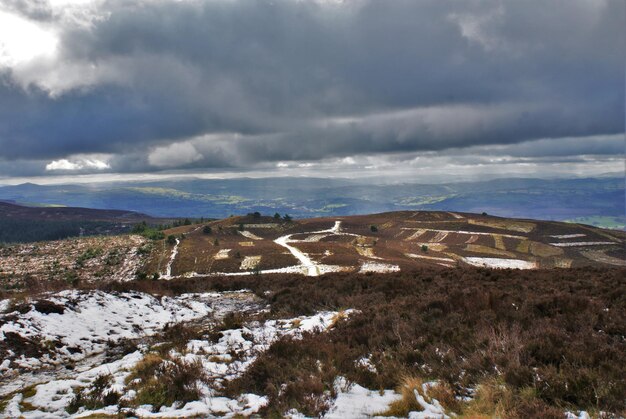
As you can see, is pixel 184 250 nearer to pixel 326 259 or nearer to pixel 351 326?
pixel 326 259

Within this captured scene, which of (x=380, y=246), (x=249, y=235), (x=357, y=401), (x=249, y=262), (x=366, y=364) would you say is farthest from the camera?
(x=249, y=235)

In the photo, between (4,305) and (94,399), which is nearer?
(94,399)

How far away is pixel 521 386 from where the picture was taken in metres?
6.68

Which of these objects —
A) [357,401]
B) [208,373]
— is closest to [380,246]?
[208,373]

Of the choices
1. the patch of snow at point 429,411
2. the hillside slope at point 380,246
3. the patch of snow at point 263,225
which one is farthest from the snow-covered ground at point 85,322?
the patch of snow at point 263,225

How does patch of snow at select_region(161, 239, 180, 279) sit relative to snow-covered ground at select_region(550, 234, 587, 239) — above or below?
above

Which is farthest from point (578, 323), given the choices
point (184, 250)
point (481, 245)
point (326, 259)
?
point (481, 245)

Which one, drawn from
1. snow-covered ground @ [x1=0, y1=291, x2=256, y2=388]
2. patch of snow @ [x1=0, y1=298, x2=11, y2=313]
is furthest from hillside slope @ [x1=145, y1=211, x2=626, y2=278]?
patch of snow @ [x1=0, y1=298, x2=11, y2=313]

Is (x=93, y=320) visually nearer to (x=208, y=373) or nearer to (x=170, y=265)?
(x=208, y=373)

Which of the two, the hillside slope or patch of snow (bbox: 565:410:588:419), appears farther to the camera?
the hillside slope

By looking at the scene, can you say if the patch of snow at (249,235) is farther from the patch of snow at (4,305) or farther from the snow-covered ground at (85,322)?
the patch of snow at (4,305)

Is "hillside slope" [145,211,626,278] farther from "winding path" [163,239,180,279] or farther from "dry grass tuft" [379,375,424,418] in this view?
"dry grass tuft" [379,375,424,418]

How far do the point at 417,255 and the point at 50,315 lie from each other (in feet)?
213

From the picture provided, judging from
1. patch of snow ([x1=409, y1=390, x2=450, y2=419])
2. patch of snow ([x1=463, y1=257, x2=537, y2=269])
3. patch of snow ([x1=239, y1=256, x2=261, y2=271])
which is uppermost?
patch of snow ([x1=409, y1=390, x2=450, y2=419])
